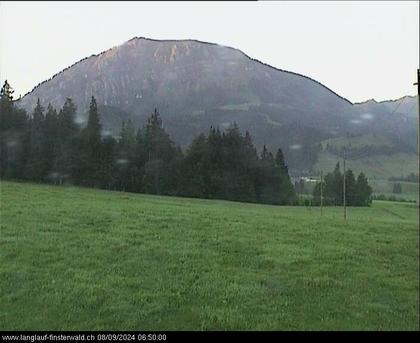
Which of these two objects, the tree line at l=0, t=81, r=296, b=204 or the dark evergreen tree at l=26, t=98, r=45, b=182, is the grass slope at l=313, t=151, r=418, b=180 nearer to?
the tree line at l=0, t=81, r=296, b=204

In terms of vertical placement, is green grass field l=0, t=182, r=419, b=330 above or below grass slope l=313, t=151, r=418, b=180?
below

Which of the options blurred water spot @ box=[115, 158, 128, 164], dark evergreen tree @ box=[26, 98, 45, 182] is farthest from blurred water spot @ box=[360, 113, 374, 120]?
dark evergreen tree @ box=[26, 98, 45, 182]

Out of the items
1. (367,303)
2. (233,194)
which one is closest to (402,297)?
(367,303)

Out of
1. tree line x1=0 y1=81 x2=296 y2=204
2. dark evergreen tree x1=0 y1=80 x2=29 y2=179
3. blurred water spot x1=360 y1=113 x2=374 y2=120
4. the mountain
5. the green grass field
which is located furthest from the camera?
blurred water spot x1=360 y1=113 x2=374 y2=120

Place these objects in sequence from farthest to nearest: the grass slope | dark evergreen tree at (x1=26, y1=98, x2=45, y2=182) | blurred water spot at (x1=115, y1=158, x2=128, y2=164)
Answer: the grass slope → blurred water spot at (x1=115, y1=158, x2=128, y2=164) → dark evergreen tree at (x1=26, y1=98, x2=45, y2=182)

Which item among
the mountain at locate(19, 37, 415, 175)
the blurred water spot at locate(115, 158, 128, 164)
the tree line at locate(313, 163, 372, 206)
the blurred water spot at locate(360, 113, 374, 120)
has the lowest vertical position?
the tree line at locate(313, 163, 372, 206)

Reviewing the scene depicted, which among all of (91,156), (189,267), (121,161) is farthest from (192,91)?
(189,267)
